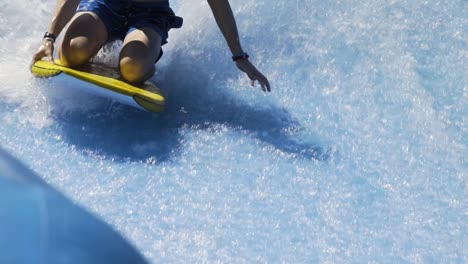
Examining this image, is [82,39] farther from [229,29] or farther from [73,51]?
[229,29]

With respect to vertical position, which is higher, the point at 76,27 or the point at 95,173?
the point at 76,27

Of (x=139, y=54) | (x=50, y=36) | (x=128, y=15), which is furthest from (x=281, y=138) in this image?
(x=50, y=36)

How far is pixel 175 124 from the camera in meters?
3.29

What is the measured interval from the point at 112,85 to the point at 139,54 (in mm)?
210

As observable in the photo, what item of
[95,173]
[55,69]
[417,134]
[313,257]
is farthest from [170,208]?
[417,134]

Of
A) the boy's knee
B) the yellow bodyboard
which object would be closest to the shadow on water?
the yellow bodyboard

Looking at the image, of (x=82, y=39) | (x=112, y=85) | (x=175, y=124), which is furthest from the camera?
(x=175, y=124)

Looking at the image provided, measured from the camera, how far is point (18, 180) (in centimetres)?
242

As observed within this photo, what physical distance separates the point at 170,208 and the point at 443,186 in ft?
3.55

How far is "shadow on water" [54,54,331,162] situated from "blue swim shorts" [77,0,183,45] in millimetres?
305

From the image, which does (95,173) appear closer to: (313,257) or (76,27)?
(76,27)

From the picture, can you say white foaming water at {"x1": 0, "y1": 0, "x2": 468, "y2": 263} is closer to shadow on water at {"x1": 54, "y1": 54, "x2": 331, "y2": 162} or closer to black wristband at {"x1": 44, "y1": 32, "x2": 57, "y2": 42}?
shadow on water at {"x1": 54, "y1": 54, "x2": 331, "y2": 162}

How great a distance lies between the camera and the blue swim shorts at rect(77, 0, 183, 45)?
3322mm

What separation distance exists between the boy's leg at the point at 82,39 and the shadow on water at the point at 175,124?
0.25 m
